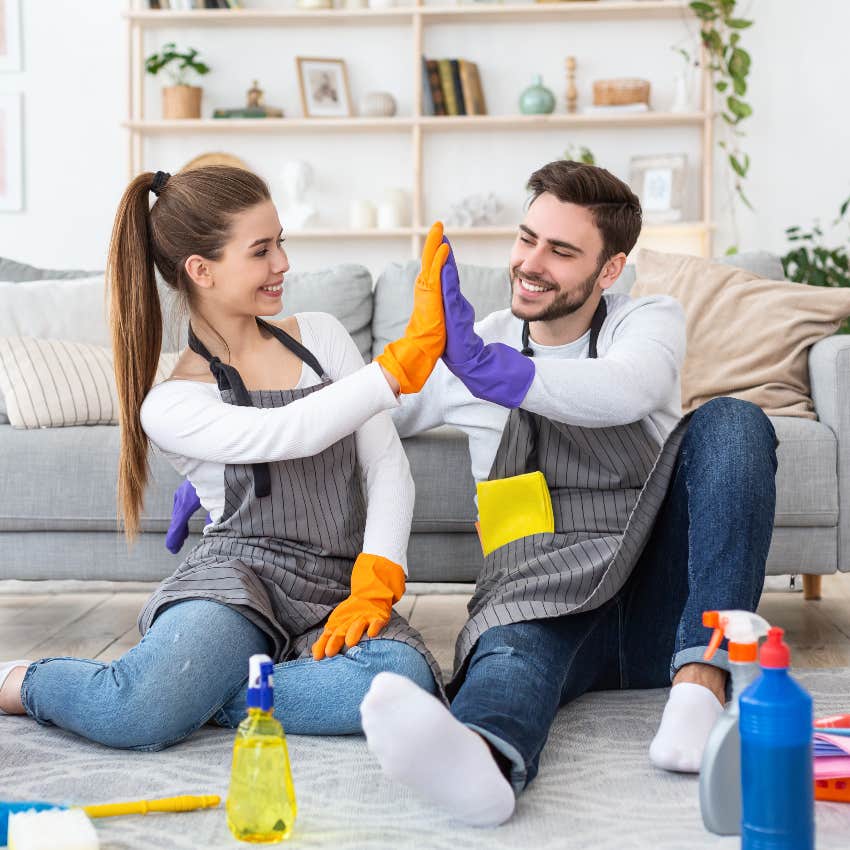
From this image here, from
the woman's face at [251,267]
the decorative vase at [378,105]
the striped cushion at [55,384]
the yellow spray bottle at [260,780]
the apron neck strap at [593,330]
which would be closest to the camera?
the yellow spray bottle at [260,780]

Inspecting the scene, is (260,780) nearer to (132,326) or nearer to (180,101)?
(132,326)

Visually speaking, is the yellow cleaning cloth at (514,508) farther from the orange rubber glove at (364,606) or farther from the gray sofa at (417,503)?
the gray sofa at (417,503)

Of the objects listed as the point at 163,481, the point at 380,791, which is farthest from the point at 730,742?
the point at 163,481

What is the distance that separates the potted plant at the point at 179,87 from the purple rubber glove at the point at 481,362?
128 inches

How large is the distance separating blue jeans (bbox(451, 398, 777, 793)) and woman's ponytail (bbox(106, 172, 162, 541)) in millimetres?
570

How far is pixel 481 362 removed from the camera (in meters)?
1.55

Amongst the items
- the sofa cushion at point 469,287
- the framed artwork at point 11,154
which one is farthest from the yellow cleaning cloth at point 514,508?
the framed artwork at point 11,154

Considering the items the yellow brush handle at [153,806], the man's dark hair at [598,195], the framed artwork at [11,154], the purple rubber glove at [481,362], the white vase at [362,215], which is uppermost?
the framed artwork at [11,154]

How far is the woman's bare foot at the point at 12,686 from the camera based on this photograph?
160cm

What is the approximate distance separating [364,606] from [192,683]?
0.82 ft

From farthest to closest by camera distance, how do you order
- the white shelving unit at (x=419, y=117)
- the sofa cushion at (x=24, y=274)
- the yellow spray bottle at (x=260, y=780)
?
the white shelving unit at (x=419, y=117)
the sofa cushion at (x=24, y=274)
the yellow spray bottle at (x=260, y=780)

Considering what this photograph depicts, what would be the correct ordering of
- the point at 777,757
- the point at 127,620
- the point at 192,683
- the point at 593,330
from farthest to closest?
the point at 127,620, the point at 593,330, the point at 192,683, the point at 777,757

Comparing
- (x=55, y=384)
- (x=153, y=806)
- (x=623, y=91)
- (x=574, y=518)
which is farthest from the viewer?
(x=623, y=91)

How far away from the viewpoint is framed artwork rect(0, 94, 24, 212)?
4.62 m
